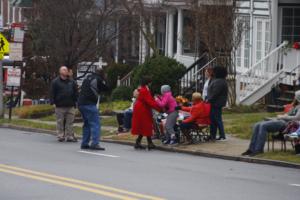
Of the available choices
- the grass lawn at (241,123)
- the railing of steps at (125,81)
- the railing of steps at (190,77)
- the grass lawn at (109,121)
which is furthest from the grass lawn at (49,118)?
the railing of steps at (125,81)

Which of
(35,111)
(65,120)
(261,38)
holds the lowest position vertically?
(35,111)

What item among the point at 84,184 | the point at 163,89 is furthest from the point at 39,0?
the point at 84,184

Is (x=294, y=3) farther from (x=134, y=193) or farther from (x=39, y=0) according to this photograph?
(x=134, y=193)

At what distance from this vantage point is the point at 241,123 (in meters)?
24.1

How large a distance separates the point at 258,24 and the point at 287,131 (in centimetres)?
1523

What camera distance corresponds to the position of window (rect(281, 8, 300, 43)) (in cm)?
3155

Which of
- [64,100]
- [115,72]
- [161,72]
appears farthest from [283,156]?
[115,72]

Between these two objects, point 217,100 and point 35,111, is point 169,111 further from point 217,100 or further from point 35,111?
point 35,111

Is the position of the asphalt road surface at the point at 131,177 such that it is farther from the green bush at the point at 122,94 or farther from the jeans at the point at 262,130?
the green bush at the point at 122,94

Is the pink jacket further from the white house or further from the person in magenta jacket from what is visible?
the white house

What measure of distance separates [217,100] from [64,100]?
152 inches

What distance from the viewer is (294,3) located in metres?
31.4

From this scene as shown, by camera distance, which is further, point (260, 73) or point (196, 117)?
point (260, 73)

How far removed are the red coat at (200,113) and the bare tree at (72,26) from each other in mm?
10236
